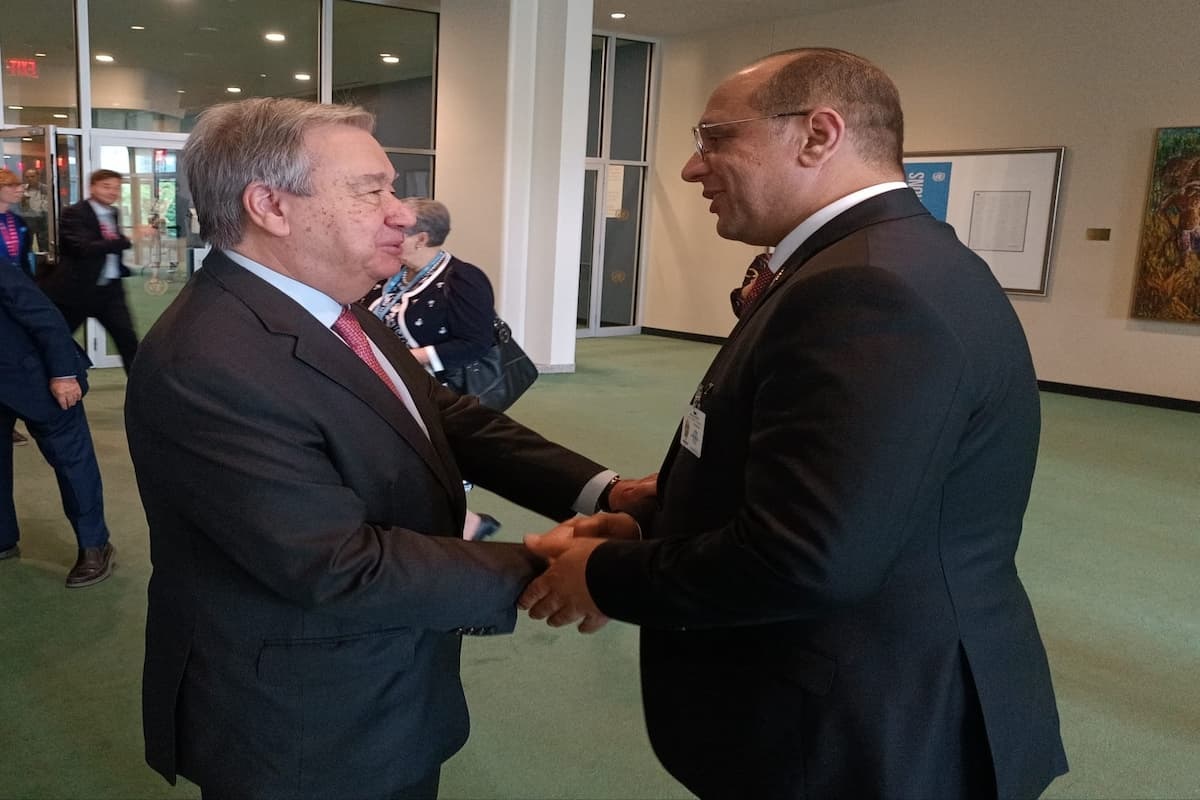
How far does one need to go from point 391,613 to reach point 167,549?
0.36 meters

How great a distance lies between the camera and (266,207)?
136cm

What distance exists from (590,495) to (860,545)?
2.80ft

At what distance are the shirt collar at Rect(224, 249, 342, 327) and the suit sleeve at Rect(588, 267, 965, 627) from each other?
693 mm

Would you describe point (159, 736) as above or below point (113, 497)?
above

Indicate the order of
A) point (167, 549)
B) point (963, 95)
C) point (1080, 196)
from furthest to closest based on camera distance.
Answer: point (963, 95) < point (1080, 196) < point (167, 549)

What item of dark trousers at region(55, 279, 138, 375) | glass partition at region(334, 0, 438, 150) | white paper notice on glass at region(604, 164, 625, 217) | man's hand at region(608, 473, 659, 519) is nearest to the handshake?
man's hand at region(608, 473, 659, 519)

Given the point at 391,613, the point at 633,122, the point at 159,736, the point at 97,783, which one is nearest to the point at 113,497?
the point at 97,783

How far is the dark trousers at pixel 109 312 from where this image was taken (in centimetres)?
647

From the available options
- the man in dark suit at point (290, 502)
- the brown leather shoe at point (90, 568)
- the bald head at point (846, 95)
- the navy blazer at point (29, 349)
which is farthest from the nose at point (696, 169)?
the brown leather shoe at point (90, 568)

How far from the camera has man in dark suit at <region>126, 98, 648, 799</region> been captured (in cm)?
126

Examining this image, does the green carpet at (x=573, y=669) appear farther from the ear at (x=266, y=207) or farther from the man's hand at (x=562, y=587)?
the ear at (x=266, y=207)

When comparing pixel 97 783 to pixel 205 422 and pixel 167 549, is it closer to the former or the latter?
pixel 167 549

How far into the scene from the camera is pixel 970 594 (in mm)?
1188

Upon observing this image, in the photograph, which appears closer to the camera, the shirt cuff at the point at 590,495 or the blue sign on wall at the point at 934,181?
the shirt cuff at the point at 590,495
